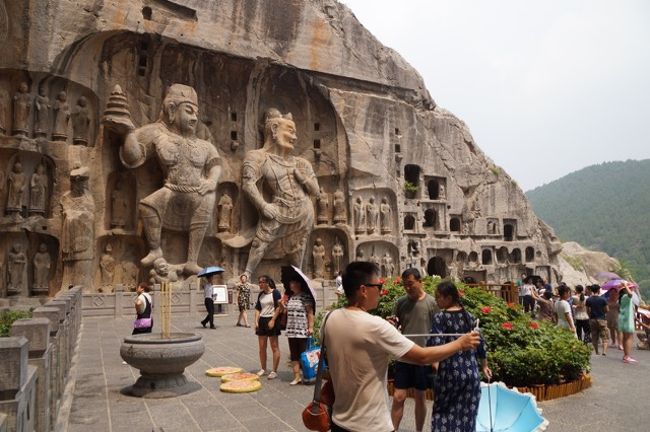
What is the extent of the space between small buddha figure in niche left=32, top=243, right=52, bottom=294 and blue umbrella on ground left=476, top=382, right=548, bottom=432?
15114 mm

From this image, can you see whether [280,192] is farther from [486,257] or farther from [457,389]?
[457,389]

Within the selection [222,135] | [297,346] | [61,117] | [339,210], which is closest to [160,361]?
[297,346]

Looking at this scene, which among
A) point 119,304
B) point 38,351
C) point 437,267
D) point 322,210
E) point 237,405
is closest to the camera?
point 38,351

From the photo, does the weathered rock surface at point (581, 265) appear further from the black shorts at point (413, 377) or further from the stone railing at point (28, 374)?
the stone railing at point (28, 374)

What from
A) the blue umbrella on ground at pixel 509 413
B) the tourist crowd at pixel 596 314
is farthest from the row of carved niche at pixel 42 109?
the blue umbrella on ground at pixel 509 413

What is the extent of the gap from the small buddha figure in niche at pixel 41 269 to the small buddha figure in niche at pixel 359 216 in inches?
487

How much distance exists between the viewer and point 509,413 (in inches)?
194

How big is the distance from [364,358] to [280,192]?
17939mm

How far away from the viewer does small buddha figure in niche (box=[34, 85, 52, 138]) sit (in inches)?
642

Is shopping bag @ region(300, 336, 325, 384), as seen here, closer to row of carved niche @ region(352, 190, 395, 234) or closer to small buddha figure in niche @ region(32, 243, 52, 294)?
small buddha figure in niche @ region(32, 243, 52, 294)

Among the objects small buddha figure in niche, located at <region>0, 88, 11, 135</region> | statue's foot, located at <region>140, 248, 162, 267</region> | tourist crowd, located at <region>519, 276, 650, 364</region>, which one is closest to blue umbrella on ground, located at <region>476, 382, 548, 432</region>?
tourist crowd, located at <region>519, 276, 650, 364</region>

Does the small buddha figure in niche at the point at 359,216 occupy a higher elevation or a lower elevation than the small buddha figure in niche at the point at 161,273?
higher

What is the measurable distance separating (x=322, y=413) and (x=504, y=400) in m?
2.77

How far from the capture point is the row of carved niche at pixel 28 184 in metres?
15.7
